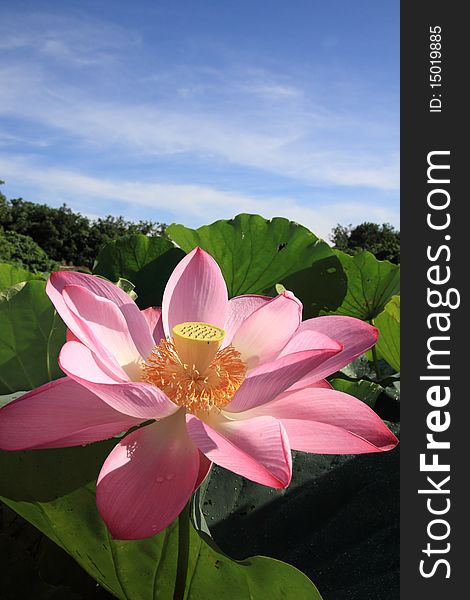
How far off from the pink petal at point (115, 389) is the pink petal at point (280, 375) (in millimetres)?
50

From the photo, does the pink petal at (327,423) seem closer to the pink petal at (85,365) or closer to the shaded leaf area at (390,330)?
the pink petal at (85,365)

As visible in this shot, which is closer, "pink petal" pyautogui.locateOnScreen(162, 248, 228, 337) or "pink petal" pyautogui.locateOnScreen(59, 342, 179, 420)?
"pink petal" pyautogui.locateOnScreen(59, 342, 179, 420)

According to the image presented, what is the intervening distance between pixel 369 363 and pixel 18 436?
676 mm

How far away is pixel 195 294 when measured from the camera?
1.61 feet

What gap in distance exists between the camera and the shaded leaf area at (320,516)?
1.53ft

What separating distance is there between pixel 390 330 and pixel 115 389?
62 cm

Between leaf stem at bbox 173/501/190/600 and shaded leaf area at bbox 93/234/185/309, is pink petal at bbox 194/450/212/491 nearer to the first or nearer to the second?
leaf stem at bbox 173/501/190/600

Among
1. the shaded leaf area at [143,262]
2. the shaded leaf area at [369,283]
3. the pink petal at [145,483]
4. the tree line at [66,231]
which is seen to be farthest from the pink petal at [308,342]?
the tree line at [66,231]

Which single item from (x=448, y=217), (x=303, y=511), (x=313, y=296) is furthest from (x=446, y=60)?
(x=303, y=511)

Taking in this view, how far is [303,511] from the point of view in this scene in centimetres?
50

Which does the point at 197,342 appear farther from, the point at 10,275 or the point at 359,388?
the point at 10,275

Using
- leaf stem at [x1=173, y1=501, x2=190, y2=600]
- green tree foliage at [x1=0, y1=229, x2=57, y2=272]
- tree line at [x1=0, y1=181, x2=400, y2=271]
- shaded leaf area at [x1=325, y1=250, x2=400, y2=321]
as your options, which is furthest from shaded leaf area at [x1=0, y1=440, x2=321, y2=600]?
tree line at [x1=0, y1=181, x2=400, y2=271]

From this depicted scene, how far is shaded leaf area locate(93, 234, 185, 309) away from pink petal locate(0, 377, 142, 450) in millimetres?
388

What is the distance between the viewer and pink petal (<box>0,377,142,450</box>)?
1.15 feet
